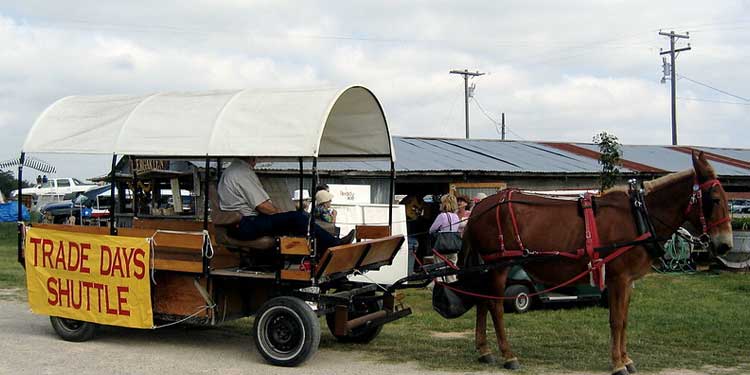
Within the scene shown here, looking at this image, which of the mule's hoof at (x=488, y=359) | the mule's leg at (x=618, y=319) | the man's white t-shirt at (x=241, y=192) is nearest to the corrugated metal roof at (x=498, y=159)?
the man's white t-shirt at (x=241, y=192)

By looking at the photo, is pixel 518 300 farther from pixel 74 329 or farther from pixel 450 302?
pixel 74 329

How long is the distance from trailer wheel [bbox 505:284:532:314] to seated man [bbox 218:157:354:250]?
4.37 m

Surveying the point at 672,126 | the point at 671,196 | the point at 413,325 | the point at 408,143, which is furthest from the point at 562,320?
the point at 672,126

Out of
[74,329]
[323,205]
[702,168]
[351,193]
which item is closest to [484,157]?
[351,193]

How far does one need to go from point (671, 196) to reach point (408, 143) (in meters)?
16.2

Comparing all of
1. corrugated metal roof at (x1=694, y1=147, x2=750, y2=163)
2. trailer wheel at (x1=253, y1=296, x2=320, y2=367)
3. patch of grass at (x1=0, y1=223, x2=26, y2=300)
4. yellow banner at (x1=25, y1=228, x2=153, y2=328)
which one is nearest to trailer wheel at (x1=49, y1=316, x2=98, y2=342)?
yellow banner at (x1=25, y1=228, x2=153, y2=328)

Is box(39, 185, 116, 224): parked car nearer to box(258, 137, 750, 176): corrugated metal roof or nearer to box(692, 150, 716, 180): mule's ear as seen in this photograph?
box(258, 137, 750, 176): corrugated metal roof

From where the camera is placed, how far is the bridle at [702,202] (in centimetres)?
787

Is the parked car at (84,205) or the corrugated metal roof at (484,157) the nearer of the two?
the corrugated metal roof at (484,157)

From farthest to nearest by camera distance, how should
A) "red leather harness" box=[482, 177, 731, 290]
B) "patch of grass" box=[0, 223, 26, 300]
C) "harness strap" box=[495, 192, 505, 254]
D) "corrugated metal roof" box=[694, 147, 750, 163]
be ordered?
"corrugated metal roof" box=[694, 147, 750, 163]
"patch of grass" box=[0, 223, 26, 300]
"harness strap" box=[495, 192, 505, 254]
"red leather harness" box=[482, 177, 731, 290]

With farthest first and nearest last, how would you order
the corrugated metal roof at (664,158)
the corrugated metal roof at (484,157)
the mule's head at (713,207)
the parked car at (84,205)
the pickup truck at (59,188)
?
the pickup truck at (59,188)
the parked car at (84,205)
the corrugated metal roof at (664,158)
the corrugated metal roof at (484,157)
the mule's head at (713,207)

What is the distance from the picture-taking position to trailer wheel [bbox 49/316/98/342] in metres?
9.65

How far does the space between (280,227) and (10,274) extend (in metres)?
11.7

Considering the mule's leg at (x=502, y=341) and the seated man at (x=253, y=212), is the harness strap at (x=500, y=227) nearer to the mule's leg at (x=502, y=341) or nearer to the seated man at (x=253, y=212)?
the mule's leg at (x=502, y=341)
